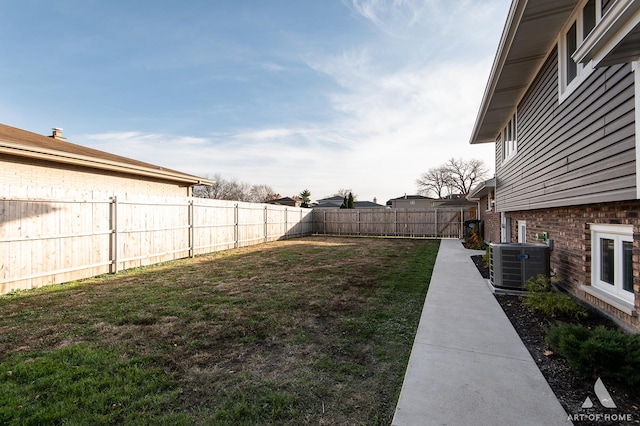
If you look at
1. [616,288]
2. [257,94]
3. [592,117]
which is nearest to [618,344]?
[616,288]

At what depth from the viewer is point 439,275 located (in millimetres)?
7145

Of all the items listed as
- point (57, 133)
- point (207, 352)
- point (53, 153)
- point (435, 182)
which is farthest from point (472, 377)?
point (435, 182)

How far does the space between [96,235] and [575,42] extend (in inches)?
393

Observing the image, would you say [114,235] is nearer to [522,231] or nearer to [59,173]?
[59,173]

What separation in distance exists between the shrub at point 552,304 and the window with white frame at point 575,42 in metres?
2.92

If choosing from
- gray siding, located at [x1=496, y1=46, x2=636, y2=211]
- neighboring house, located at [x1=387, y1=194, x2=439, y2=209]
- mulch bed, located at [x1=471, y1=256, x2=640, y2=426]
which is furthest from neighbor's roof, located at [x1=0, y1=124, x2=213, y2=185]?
neighboring house, located at [x1=387, y1=194, x2=439, y2=209]

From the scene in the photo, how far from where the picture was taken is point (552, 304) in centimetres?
411

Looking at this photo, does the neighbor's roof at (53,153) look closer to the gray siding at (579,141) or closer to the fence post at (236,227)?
the fence post at (236,227)

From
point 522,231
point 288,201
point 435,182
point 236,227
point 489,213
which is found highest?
point 435,182

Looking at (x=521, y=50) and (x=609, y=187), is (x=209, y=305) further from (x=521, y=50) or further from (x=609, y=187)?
(x=521, y=50)

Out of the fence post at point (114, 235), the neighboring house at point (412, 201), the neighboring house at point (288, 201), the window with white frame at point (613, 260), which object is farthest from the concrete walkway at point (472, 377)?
the neighboring house at point (288, 201)

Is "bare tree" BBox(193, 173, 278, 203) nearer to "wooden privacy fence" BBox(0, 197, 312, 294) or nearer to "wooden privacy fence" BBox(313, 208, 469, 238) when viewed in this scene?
"wooden privacy fence" BBox(313, 208, 469, 238)

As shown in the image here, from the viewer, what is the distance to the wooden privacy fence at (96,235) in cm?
566

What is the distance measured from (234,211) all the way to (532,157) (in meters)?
10.7
